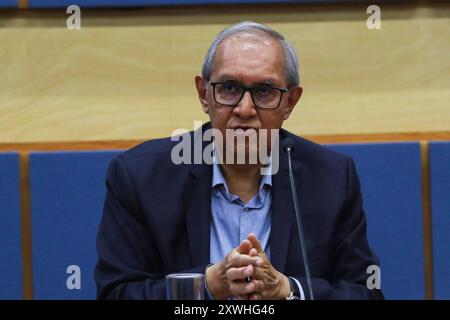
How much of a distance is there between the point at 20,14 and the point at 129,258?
1.15 m

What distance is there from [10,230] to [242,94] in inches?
43.5

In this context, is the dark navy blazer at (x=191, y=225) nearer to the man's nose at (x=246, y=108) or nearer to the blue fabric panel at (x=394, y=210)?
the man's nose at (x=246, y=108)

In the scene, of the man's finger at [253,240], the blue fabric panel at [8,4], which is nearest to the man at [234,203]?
the man's finger at [253,240]

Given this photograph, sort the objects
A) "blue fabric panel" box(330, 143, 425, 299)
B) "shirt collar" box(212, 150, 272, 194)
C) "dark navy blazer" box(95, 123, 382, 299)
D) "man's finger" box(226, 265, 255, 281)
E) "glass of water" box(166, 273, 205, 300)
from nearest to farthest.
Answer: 1. "glass of water" box(166, 273, 205, 300)
2. "man's finger" box(226, 265, 255, 281)
3. "dark navy blazer" box(95, 123, 382, 299)
4. "shirt collar" box(212, 150, 272, 194)
5. "blue fabric panel" box(330, 143, 425, 299)

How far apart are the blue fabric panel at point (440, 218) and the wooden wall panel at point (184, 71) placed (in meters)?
0.11

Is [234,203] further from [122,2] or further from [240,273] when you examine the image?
[122,2]

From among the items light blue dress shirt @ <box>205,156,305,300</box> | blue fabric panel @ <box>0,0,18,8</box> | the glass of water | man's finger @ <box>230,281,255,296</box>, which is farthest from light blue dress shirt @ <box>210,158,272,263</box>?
blue fabric panel @ <box>0,0,18,8</box>

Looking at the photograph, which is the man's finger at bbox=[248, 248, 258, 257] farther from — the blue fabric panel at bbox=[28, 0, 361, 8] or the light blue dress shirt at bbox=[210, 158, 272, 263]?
the blue fabric panel at bbox=[28, 0, 361, 8]

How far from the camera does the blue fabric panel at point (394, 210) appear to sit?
282 cm

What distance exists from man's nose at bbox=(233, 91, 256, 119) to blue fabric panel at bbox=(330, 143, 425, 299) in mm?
809

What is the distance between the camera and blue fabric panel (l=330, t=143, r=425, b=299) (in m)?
2.82

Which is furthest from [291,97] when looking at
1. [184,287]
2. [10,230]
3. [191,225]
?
[10,230]

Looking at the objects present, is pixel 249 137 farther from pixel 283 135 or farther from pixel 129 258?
pixel 129 258
